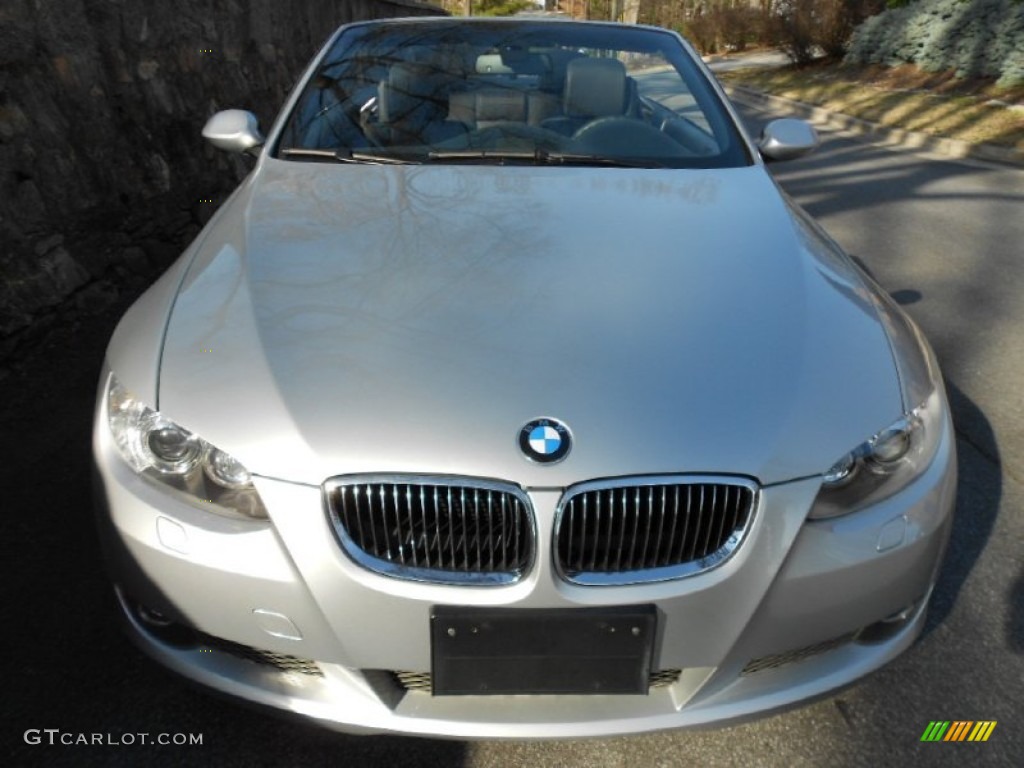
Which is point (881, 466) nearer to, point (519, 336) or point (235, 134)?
point (519, 336)

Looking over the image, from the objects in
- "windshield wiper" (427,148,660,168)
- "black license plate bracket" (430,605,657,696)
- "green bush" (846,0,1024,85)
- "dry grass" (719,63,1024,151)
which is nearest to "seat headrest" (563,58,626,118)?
"windshield wiper" (427,148,660,168)

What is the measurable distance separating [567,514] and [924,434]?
802 millimetres

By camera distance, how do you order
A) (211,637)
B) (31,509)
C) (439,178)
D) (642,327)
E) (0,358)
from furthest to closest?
1. (0,358)
2. (31,509)
3. (439,178)
4. (642,327)
5. (211,637)

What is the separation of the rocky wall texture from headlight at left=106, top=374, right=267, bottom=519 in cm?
224

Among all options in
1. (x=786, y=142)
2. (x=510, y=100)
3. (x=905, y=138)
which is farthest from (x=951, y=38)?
(x=510, y=100)

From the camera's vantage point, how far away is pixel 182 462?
5.37ft

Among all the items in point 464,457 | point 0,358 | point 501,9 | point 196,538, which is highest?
point 464,457

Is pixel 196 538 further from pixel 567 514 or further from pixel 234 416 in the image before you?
pixel 567 514

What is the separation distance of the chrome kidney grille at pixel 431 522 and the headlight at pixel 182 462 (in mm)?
178

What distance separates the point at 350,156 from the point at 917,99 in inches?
540

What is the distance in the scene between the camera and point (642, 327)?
1814mm

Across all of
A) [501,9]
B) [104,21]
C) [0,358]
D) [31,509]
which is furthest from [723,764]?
[501,9]

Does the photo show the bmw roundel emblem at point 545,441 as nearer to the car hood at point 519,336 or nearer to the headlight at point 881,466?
the car hood at point 519,336

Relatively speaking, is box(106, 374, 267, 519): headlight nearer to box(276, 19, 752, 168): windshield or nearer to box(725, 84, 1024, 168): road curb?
box(276, 19, 752, 168): windshield
